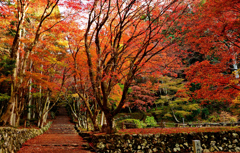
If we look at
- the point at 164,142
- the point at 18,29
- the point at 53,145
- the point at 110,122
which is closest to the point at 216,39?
the point at 164,142

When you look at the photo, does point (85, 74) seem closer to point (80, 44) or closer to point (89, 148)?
point (80, 44)

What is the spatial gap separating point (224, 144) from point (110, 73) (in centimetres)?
632

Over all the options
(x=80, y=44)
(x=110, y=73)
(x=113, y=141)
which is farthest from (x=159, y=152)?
(x=80, y=44)

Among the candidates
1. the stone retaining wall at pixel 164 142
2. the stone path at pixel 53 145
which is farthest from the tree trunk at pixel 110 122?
the stone path at pixel 53 145

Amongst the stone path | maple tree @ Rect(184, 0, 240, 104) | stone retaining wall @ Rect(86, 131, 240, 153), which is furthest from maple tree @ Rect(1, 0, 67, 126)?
maple tree @ Rect(184, 0, 240, 104)

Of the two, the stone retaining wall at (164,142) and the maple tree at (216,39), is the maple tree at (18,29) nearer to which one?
the stone retaining wall at (164,142)

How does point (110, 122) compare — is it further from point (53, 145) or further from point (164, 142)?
point (53, 145)

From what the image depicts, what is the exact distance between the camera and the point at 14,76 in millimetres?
7258

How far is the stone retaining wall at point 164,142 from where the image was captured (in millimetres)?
6539

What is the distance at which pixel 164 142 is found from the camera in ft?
23.2

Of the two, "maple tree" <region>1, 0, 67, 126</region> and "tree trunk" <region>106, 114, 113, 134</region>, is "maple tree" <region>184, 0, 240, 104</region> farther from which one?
"maple tree" <region>1, 0, 67, 126</region>

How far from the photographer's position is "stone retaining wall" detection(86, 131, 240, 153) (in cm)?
654

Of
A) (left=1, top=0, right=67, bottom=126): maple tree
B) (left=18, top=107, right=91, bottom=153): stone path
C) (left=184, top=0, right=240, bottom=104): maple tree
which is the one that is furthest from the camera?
(left=1, top=0, right=67, bottom=126): maple tree

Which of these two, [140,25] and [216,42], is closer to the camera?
[216,42]
